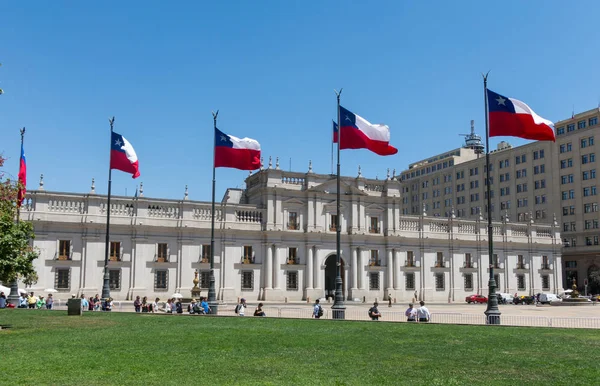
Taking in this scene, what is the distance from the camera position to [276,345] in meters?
19.9

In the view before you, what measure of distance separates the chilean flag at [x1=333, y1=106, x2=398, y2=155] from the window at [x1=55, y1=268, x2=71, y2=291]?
32944 millimetres

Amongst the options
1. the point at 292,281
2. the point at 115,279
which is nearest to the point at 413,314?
the point at 292,281

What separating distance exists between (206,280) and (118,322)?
33121 millimetres

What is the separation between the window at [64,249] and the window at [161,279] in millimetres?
8475

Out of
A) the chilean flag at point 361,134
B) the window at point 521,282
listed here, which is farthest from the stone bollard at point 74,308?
the window at point 521,282

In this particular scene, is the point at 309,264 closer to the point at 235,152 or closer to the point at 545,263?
the point at 235,152

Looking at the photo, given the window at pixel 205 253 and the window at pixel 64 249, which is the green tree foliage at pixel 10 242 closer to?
the window at pixel 64 249

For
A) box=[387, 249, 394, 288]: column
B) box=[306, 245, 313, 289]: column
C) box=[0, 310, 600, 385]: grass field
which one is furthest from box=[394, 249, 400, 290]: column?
box=[0, 310, 600, 385]: grass field

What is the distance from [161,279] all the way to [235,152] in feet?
76.6

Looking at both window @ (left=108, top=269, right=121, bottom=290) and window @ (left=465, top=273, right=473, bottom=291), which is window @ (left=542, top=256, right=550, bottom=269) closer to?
→ window @ (left=465, top=273, right=473, bottom=291)

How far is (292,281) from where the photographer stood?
6588 centimetres

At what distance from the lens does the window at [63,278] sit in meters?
55.3

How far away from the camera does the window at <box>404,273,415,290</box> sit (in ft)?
234

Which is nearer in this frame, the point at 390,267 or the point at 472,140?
the point at 390,267
